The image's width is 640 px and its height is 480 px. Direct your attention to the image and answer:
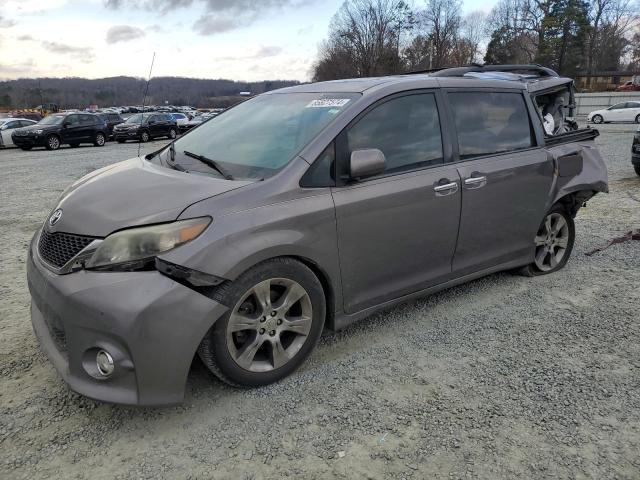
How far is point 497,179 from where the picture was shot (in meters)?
3.86

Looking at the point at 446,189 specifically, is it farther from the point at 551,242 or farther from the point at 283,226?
the point at 551,242

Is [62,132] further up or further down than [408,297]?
further up

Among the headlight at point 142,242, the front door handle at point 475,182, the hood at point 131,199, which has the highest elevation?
the hood at point 131,199

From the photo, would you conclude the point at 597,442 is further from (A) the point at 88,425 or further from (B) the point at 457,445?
(A) the point at 88,425

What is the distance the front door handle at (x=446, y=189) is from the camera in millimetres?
3473

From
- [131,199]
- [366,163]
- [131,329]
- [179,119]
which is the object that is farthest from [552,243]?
[179,119]

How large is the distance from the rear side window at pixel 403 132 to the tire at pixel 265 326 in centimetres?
93

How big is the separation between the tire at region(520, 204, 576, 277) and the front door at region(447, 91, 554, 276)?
22cm

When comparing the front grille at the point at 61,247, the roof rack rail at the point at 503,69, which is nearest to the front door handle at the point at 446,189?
the roof rack rail at the point at 503,69

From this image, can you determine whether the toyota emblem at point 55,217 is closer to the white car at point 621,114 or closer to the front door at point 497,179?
the front door at point 497,179

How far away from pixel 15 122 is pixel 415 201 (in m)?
26.1

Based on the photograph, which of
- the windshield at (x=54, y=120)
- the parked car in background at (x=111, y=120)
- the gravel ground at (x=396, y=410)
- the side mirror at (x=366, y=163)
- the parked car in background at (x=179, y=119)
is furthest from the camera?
the parked car in background at (x=179, y=119)

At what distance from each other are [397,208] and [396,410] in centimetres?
126

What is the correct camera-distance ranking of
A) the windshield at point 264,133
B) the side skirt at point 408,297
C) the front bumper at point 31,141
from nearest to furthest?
the windshield at point 264,133 → the side skirt at point 408,297 → the front bumper at point 31,141
